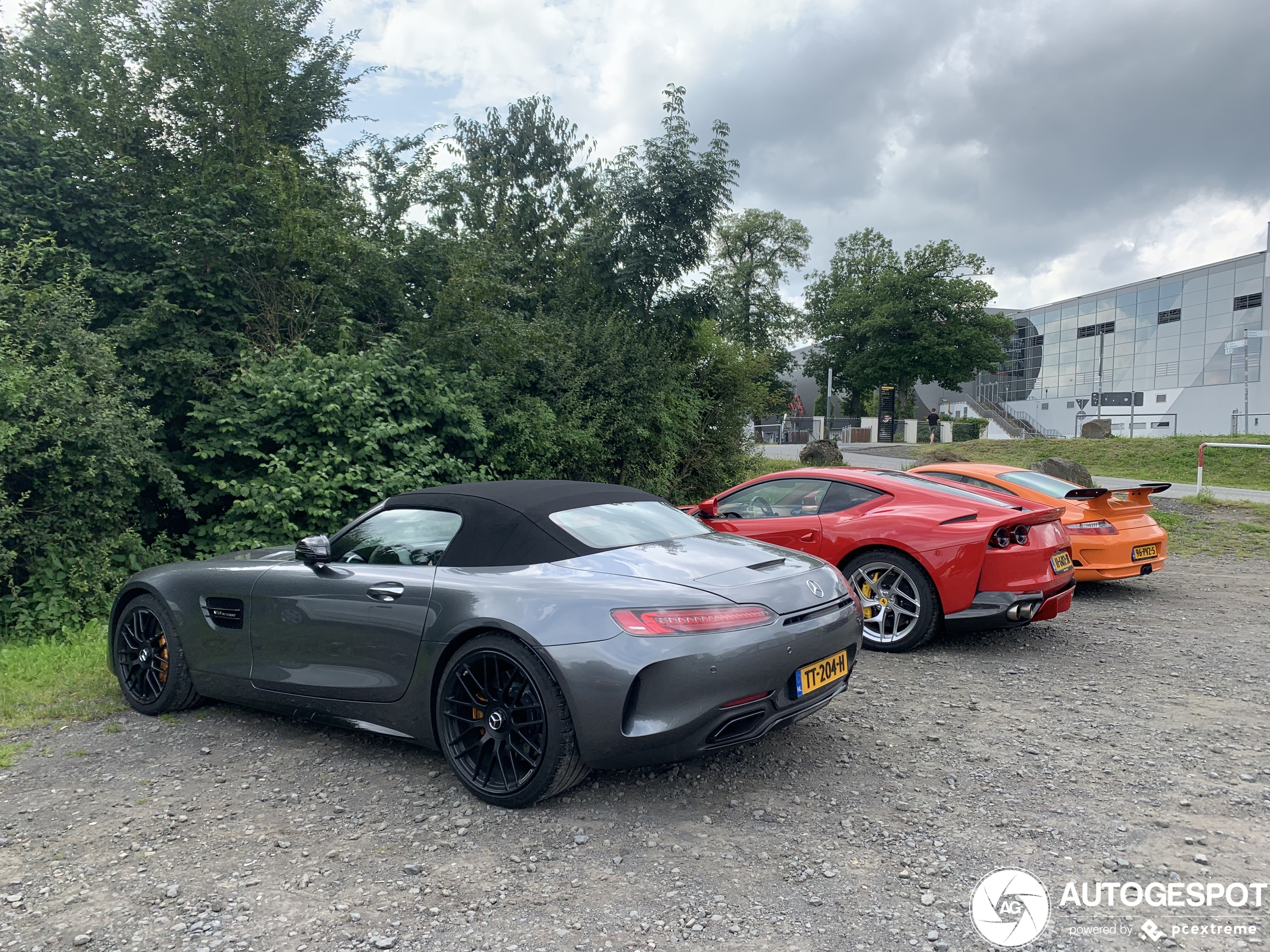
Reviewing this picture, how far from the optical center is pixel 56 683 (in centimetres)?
508

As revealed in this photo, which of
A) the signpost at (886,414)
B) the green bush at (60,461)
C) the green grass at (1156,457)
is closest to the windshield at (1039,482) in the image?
the green bush at (60,461)

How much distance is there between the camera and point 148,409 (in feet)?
24.8

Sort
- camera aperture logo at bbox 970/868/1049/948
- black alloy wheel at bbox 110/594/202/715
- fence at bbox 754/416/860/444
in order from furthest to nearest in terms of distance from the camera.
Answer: fence at bbox 754/416/860/444 → black alloy wheel at bbox 110/594/202/715 → camera aperture logo at bbox 970/868/1049/948

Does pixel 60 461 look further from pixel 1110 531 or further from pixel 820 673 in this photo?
pixel 1110 531

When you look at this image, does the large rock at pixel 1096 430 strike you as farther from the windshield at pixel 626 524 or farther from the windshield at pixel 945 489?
the windshield at pixel 626 524

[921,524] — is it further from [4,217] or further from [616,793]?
[4,217]

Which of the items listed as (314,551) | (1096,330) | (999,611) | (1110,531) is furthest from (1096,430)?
(314,551)

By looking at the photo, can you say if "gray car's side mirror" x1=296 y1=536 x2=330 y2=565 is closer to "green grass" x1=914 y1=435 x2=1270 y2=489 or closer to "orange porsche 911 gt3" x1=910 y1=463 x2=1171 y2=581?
"orange porsche 911 gt3" x1=910 y1=463 x2=1171 y2=581

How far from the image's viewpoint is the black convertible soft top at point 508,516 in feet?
11.9

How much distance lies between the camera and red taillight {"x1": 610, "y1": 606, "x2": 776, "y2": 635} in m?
3.17

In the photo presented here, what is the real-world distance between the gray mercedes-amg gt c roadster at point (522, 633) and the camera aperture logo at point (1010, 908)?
3.10 feet

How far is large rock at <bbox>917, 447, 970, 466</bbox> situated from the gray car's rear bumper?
58.1 ft

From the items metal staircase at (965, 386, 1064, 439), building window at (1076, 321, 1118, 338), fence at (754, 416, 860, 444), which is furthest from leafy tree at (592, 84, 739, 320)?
building window at (1076, 321, 1118, 338)

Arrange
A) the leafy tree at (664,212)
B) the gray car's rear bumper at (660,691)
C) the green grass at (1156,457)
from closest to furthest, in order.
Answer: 1. the gray car's rear bumper at (660,691)
2. the leafy tree at (664,212)
3. the green grass at (1156,457)
